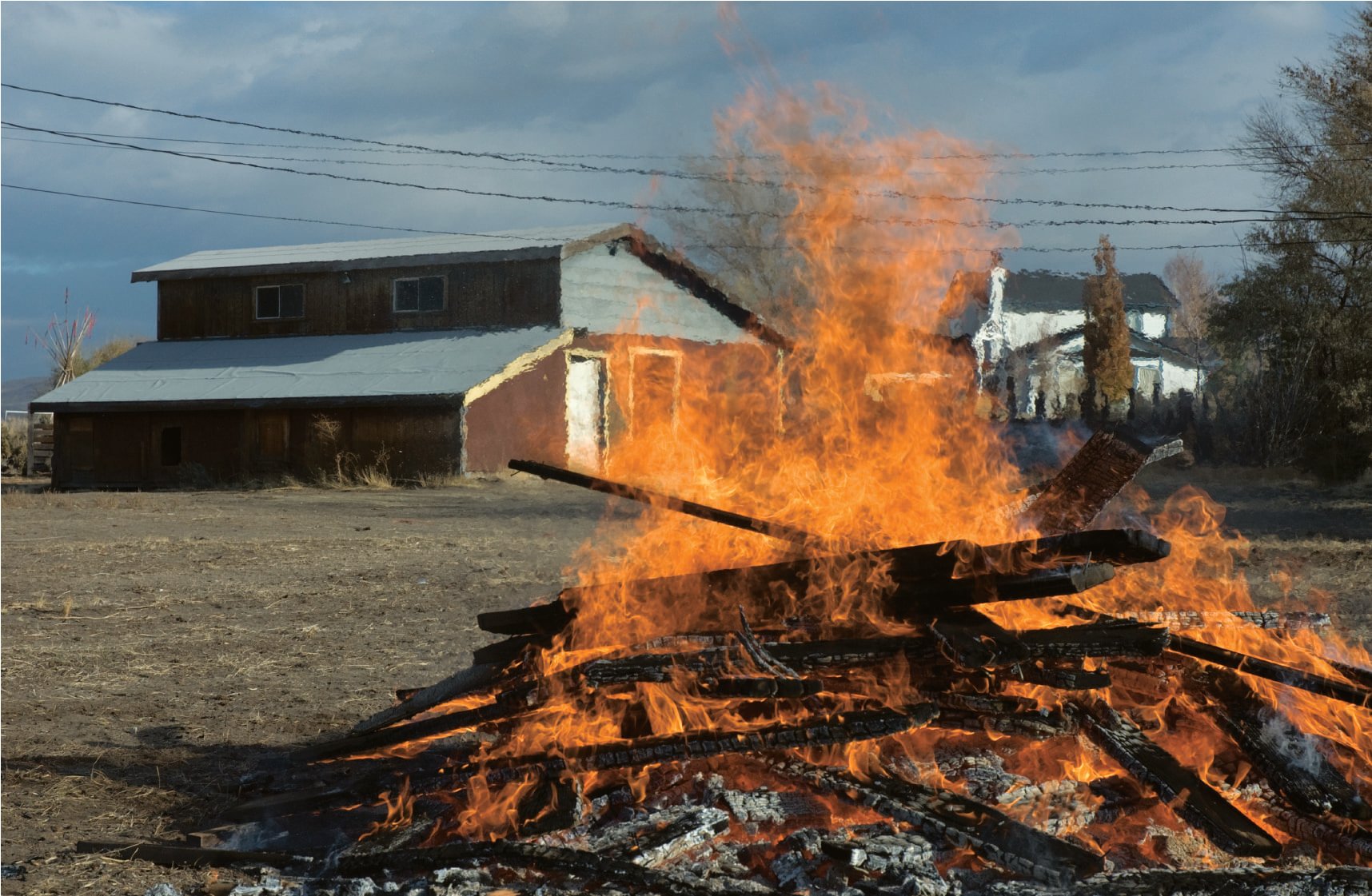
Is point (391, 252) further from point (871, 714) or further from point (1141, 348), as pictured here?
point (1141, 348)

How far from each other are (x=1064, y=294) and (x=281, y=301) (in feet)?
164

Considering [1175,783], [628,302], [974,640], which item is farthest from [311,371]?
[1175,783]

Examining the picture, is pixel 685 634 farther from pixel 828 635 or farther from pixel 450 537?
pixel 450 537

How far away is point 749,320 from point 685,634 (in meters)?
28.9

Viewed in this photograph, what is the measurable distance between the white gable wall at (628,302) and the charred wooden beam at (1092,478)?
24.2 metres

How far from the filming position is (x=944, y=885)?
407 centimetres

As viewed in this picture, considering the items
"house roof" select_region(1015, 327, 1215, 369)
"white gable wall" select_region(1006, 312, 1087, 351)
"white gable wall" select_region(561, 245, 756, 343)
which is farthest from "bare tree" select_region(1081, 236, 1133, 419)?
"white gable wall" select_region(1006, 312, 1087, 351)

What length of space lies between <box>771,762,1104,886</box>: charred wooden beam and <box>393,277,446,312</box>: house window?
28449 millimetres

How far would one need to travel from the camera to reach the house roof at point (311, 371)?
89.7 feet

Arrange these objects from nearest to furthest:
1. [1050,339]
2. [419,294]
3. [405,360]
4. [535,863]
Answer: [535,863] < [405,360] < [419,294] < [1050,339]

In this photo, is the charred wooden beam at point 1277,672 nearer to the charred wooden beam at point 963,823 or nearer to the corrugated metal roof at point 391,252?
the charred wooden beam at point 963,823

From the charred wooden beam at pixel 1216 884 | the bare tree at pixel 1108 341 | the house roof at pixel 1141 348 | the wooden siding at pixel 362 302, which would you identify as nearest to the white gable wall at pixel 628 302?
the wooden siding at pixel 362 302

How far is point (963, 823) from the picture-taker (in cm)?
437

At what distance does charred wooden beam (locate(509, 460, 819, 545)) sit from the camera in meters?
5.45
